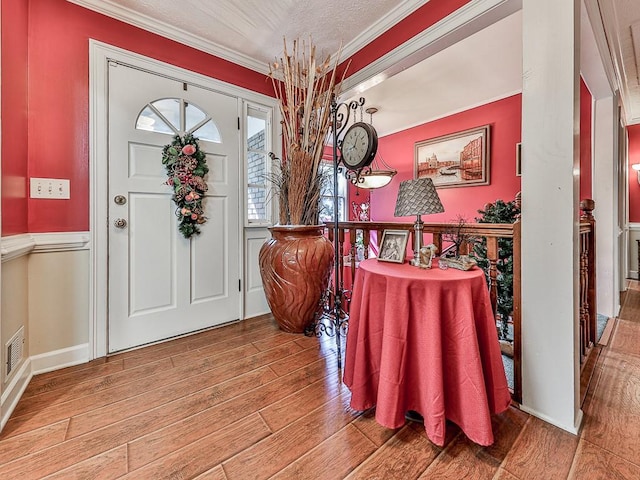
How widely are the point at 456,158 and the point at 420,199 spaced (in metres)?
3.01

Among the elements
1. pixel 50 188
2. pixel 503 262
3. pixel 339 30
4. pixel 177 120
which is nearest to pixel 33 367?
pixel 50 188

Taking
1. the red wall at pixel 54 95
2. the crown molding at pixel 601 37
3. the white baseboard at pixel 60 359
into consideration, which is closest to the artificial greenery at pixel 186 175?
the red wall at pixel 54 95

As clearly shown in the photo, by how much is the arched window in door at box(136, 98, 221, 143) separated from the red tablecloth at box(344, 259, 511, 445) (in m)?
1.84

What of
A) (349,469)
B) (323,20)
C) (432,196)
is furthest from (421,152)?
(349,469)

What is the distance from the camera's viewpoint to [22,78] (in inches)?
62.0

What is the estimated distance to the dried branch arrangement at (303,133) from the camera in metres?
2.00

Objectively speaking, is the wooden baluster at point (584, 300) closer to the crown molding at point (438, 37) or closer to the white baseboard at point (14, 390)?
the crown molding at point (438, 37)

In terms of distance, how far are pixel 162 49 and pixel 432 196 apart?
2226mm

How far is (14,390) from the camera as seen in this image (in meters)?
1.40

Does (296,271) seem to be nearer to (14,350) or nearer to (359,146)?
(359,146)

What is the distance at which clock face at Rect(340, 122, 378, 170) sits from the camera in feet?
6.10

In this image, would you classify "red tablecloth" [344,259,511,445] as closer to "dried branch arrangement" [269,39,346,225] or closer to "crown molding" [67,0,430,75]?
"dried branch arrangement" [269,39,346,225]

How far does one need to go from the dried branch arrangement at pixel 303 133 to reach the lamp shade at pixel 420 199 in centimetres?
90

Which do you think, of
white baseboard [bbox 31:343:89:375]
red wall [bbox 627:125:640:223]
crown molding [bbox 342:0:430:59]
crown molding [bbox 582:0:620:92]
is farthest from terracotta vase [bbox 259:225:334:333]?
red wall [bbox 627:125:640:223]
